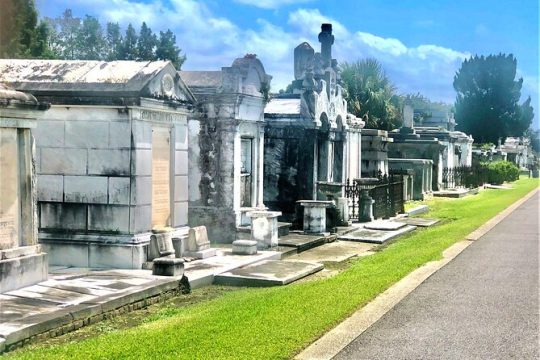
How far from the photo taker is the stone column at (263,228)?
44.4ft

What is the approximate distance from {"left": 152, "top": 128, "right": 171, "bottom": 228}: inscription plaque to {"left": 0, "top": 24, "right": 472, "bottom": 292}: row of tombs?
0.7 inches

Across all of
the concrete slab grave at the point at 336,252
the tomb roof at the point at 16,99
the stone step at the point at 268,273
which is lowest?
the concrete slab grave at the point at 336,252

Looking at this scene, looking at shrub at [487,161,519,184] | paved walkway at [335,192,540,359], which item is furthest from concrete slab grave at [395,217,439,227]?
shrub at [487,161,519,184]

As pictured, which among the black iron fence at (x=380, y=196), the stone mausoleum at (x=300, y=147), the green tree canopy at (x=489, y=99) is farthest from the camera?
the green tree canopy at (x=489, y=99)

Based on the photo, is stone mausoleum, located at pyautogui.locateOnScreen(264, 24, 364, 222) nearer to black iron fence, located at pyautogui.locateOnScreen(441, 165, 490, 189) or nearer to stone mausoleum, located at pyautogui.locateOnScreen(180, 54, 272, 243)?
stone mausoleum, located at pyautogui.locateOnScreen(180, 54, 272, 243)

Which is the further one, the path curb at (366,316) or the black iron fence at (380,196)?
the black iron fence at (380,196)

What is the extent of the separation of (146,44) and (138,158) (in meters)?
44.0

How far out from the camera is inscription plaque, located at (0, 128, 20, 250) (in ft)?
28.3

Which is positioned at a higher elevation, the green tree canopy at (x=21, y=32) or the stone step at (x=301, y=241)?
the green tree canopy at (x=21, y=32)

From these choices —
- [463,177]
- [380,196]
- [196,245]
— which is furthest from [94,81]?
[463,177]

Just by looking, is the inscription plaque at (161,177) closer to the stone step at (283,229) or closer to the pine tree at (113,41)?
the stone step at (283,229)

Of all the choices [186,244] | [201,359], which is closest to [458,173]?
[186,244]

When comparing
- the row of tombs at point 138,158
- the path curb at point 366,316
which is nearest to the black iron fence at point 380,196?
the row of tombs at point 138,158

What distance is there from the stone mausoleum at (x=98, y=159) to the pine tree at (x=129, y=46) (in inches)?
1669
